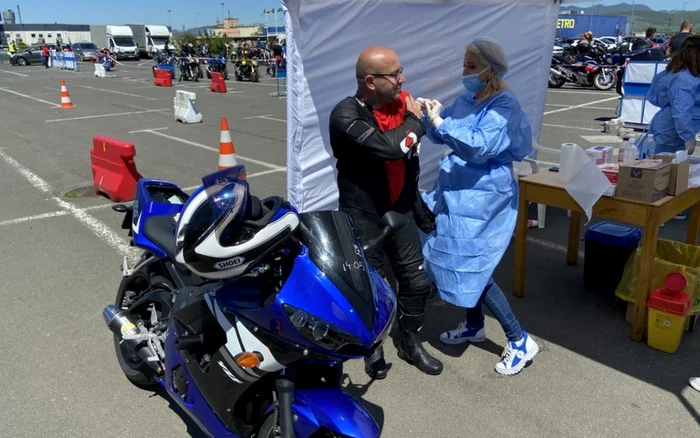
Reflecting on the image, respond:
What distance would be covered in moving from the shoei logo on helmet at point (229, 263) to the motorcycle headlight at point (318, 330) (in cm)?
21

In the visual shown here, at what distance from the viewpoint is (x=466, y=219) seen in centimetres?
325

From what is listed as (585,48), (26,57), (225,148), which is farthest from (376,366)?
(26,57)

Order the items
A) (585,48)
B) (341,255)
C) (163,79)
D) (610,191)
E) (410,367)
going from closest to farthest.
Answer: (341,255) < (410,367) < (610,191) < (585,48) < (163,79)

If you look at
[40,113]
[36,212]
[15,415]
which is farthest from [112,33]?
[15,415]

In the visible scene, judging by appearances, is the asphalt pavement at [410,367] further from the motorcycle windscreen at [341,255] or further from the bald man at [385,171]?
the motorcycle windscreen at [341,255]

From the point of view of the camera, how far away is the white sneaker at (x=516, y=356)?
Result: 3473mm

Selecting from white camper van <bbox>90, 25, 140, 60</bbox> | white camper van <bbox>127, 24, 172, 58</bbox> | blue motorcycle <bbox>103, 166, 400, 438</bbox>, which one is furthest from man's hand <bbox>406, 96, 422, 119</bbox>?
white camper van <bbox>127, 24, 172, 58</bbox>

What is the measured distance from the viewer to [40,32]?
8562 centimetres

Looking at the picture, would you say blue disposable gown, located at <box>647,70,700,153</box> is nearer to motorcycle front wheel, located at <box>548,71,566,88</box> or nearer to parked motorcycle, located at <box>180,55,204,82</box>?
motorcycle front wheel, located at <box>548,71,566,88</box>

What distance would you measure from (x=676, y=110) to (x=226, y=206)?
5.13 metres

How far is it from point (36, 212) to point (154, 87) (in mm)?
17914

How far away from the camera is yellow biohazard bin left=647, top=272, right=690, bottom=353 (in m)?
3.47

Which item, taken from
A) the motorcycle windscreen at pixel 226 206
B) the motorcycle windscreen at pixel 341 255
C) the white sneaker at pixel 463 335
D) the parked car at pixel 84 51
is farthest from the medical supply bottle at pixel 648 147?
the parked car at pixel 84 51

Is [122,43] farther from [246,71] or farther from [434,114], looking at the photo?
[434,114]
